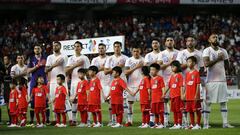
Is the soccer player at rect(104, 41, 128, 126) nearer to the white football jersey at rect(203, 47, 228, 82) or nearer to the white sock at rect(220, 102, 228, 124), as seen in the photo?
the white football jersey at rect(203, 47, 228, 82)

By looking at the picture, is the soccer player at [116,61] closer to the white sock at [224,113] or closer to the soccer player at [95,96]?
the soccer player at [95,96]

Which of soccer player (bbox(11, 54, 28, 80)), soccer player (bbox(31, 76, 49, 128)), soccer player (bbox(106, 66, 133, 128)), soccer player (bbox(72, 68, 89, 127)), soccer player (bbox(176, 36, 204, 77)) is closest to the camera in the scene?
soccer player (bbox(176, 36, 204, 77))

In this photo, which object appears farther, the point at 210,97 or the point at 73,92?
the point at 73,92

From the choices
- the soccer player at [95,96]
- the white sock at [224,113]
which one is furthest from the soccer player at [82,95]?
the white sock at [224,113]

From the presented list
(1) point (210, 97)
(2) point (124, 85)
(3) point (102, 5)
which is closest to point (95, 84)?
(2) point (124, 85)

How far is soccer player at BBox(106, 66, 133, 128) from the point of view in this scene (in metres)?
17.0

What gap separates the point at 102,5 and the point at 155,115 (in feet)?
90.2

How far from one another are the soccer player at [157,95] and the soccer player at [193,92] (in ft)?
2.73

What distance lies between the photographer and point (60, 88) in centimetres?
1773

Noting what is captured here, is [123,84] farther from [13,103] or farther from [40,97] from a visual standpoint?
[13,103]

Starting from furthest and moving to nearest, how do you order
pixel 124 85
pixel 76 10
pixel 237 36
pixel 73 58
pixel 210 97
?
pixel 76 10 → pixel 237 36 → pixel 73 58 → pixel 124 85 → pixel 210 97

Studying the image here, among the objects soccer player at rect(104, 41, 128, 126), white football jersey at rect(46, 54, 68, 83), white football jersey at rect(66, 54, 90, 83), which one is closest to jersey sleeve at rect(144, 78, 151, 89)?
soccer player at rect(104, 41, 128, 126)

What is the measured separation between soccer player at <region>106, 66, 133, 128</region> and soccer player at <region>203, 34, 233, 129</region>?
2.17 m

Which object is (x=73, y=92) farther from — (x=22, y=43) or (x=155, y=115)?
(x=22, y=43)
